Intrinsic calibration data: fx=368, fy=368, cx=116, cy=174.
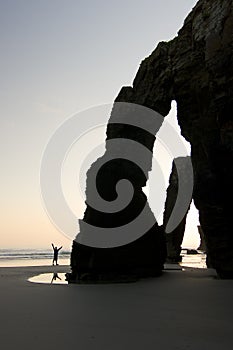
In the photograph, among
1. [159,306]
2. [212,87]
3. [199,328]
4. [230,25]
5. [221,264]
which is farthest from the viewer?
[221,264]

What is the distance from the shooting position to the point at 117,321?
730 cm

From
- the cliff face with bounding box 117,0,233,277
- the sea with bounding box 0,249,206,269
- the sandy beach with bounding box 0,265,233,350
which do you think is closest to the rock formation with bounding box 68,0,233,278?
the cliff face with bounding box 117,0,233,277

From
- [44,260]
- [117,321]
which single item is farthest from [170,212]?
[117,321]

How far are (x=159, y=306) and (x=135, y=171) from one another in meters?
11.9

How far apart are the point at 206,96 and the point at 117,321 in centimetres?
1204

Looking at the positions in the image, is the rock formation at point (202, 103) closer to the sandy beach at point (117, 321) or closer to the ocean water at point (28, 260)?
the sandy beach at point (117, 321)

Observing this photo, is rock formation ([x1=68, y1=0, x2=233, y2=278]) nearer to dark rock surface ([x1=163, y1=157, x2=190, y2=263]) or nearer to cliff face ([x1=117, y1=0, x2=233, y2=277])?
cliff face ([x1=117, y1=0, x2=233, y2=277])

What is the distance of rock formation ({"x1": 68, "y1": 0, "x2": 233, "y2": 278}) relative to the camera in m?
13.2

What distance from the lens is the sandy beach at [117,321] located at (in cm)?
571

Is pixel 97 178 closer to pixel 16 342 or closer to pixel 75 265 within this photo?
pixel 75 265

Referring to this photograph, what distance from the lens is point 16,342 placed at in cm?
568

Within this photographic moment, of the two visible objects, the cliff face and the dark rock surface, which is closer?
the cliff face

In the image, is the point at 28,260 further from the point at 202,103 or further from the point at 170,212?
the point at 202,103

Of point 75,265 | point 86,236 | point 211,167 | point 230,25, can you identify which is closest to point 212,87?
point 230,25
